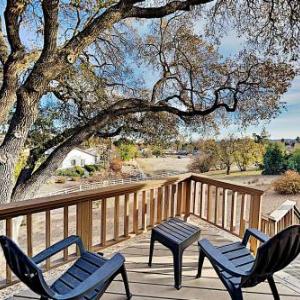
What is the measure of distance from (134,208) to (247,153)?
4.07 m

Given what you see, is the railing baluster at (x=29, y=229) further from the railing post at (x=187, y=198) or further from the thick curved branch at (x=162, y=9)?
the thick curved branch at (x=162, y=9)

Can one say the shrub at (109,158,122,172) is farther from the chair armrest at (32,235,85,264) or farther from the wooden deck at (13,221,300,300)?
the chair armrest at (32,235,85,264)

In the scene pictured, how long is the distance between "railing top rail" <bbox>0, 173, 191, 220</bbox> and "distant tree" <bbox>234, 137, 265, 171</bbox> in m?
3.37

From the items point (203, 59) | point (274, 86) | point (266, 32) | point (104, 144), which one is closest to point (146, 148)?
point (104, 144)

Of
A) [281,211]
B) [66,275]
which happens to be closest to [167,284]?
[66,275]

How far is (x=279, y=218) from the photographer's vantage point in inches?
177

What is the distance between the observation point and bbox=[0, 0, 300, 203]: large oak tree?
4.70 m

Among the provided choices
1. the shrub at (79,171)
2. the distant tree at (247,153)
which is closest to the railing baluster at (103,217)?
the distant tree at (247,153)

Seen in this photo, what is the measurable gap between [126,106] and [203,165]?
2.12 metres

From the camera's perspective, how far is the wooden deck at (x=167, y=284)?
237 centimetres

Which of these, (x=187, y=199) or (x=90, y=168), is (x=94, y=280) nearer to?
(x=187, y=199)

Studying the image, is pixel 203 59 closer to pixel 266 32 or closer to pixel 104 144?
pixel 266 32

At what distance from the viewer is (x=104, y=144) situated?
815 cm

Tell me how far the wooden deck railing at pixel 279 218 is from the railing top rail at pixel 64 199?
1.98 metres
